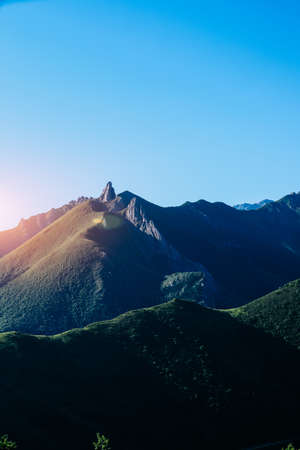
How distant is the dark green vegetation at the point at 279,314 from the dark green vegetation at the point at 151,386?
310cm

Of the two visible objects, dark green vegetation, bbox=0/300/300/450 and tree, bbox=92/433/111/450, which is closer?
tree, bbox=92/433/111/450


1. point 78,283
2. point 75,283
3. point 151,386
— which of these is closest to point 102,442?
point 151,386

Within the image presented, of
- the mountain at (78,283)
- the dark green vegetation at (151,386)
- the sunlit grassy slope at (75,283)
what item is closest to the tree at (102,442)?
the dark green vegetation at (151,386)

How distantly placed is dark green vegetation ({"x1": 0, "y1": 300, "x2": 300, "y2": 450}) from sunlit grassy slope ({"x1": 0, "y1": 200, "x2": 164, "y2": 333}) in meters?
64.3

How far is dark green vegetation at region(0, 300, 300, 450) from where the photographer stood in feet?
190

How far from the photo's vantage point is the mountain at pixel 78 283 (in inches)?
5851

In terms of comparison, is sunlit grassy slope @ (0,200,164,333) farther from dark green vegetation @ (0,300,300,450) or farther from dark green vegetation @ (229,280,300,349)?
dark green vegetation @ (229,280,300,349)

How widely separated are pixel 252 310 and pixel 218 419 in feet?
122

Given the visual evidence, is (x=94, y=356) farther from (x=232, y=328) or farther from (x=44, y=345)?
(x=232, y=328)

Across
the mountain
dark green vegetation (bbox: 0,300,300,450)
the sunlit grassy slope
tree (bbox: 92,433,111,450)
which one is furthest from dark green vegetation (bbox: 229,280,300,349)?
the sunlit grassy slope

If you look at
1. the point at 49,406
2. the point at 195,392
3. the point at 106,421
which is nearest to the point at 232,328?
the point at 195,392

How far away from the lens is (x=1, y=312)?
504 feet

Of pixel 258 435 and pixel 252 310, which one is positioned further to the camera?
pixel 252 310

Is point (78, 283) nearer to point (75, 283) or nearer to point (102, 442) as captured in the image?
point (75, 283)
